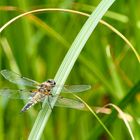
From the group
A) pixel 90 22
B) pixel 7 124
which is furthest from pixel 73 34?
pixel 90 22

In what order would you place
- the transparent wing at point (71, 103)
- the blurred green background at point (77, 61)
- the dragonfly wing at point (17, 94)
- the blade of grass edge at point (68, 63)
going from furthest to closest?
the blurred green background at point (77, 61) < the dragonfly wing at point (17, 94) < the transparent wing at point (71, 103) < the blade of grass edge at point (68, 63)

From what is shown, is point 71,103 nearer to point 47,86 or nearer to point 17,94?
point 47,86

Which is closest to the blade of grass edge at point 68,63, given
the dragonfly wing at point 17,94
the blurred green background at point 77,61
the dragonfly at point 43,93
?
the dragonfly at point 43,93

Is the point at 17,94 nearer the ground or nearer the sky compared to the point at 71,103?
nearer the sky

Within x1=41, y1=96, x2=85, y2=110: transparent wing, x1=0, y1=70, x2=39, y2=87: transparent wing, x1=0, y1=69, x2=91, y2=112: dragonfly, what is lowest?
x1=41, y1=96, x2=85, y2=110: transparent wing

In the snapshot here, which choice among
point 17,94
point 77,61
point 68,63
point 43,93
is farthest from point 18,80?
point 77,61

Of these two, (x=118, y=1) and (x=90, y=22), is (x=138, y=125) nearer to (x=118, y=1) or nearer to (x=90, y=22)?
(x=90, y=22)

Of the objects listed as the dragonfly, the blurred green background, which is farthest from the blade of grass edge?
the blurred green background

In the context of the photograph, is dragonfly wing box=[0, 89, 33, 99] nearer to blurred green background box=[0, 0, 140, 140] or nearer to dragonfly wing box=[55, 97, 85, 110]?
dragonfly wing box=[55, 97, 85, 110]

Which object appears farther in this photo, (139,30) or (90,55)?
(90,55)

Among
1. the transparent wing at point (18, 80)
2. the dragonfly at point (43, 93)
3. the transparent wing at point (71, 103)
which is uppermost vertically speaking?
the transparent wing at point (18, 80)

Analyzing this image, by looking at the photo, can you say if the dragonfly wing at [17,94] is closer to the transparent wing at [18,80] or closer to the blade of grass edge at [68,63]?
the transparent wing at [18,80]
